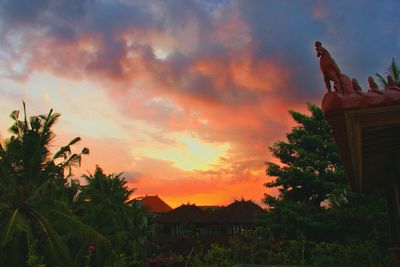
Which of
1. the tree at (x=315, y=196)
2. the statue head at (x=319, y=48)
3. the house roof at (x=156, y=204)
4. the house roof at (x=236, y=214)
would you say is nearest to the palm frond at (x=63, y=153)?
the tree at (x=315, y=196)

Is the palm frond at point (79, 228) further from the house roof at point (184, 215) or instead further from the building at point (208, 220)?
the house roof at point (184, 215)

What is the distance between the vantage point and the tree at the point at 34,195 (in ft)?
43.4

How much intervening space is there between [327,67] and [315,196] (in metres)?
15.7

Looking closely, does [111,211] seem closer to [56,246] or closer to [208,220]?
[56,246]

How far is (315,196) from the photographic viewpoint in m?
18.2

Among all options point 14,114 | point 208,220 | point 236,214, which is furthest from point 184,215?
point 14,114

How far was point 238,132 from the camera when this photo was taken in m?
14.0

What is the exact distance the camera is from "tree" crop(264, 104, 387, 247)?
16.0 metres

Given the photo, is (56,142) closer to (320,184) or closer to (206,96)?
(206,96)

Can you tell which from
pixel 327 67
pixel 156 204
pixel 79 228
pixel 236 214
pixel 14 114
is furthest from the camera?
pixel 156 204

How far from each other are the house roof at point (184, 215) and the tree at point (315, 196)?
54.6 ft

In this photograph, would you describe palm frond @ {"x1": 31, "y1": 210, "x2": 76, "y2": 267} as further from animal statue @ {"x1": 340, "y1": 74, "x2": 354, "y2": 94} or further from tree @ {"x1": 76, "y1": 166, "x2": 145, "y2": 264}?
animal statue @ {"x1": 340, "y1": 74, "x2": 354, "y2": 94}

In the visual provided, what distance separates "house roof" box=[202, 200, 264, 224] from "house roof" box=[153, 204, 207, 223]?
1.10 m

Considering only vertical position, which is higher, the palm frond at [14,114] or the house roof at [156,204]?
the palm frond at [14,114]
